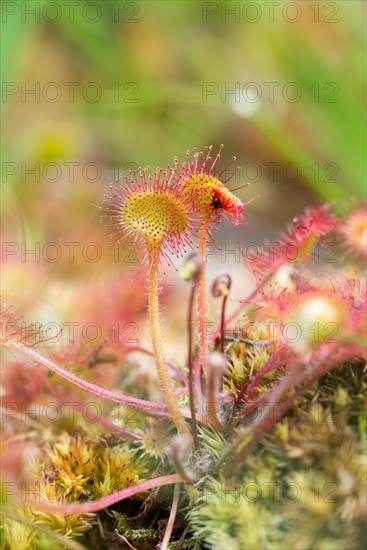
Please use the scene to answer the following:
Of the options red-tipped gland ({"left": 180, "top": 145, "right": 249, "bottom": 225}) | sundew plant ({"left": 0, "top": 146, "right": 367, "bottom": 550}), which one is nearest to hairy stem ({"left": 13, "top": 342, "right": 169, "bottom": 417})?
sundew plant ({"left": 0, "top": 146, "right": 367, "bottom": 550})

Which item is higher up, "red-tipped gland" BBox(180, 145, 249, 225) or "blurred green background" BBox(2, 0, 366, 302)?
"blurred green background" BBox(2, 0, 366, 302)

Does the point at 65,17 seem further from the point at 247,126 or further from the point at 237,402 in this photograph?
the point at 237,402

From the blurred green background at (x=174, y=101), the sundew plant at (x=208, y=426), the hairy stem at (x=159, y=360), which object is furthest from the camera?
the blurred green background at (x=174, y=101)

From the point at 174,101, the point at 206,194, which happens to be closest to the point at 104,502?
the point at 206,194

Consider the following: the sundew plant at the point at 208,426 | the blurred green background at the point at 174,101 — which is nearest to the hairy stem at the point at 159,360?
the sundew plant at the point at 208,426

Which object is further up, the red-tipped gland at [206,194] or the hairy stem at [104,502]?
the red-tipped gland at [206,194]

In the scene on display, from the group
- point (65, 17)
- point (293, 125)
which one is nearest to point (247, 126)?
point (293, 125)

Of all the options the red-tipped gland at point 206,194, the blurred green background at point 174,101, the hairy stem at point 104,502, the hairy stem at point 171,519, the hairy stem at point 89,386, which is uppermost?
the blurred green background at point 174,101

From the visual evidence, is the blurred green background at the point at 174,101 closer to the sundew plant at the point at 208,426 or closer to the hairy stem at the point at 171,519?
the sundew plant at the point at 208,426

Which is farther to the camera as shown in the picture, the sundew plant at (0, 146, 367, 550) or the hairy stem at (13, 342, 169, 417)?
the hairy stem at (13, 342, 169, 417)

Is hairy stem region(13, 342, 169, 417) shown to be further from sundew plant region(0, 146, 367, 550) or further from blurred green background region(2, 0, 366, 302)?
blurred green background region(2, 0, 366, 302)
